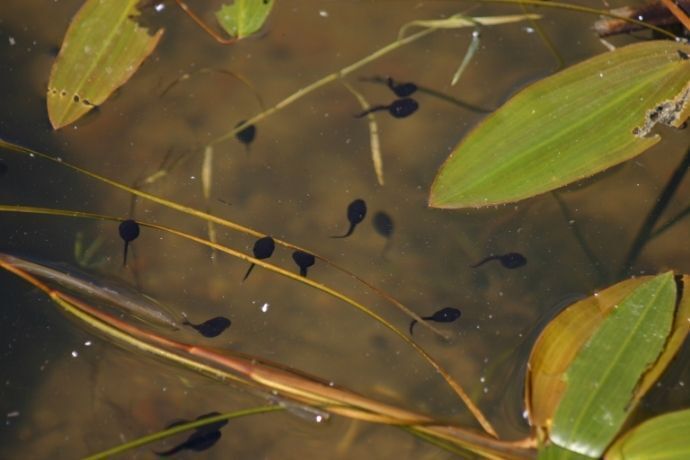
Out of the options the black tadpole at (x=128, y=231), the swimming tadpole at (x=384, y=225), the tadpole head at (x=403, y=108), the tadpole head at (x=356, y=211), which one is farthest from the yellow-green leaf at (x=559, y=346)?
the black tadpole at (x=128, y=231)

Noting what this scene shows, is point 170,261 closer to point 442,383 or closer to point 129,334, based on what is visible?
point 129,334

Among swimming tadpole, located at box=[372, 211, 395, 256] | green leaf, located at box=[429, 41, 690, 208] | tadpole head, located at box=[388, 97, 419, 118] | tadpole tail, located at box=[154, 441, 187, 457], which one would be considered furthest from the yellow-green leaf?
tadpole tail, located at box=[154, 441, 187, 457]

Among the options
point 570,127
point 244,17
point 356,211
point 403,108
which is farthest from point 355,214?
point 244,17

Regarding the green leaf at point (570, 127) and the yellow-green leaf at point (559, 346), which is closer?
the yellow-green leaf at point (559, 346)

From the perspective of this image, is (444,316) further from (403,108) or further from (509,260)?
(403,108)

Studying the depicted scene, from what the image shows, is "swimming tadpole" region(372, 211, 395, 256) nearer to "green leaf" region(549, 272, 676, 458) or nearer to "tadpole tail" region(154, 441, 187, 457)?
"green leaf" region(549, 272, 676, 458)

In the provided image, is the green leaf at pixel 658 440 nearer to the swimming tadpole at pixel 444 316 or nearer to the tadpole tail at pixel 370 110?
the swimming tadpole at pixel 444 316
